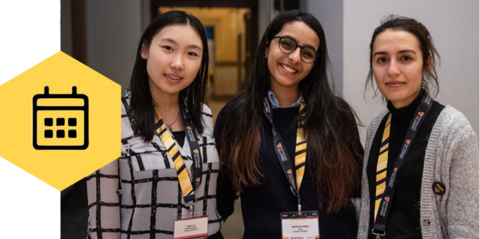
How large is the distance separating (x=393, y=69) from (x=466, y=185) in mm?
507

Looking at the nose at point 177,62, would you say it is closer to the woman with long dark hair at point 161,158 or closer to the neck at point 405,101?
the woman with long dark hair at point 161,158

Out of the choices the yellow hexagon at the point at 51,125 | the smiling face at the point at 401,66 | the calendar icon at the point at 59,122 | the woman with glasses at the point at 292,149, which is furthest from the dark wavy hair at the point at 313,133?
the calendar icon at the point at 59,122

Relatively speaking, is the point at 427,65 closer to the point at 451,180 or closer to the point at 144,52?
the point at 451,180

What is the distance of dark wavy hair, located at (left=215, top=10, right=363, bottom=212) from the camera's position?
1.81m

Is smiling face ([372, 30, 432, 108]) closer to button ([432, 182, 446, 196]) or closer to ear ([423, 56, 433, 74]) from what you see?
ear ([423, 56, 433, 74])

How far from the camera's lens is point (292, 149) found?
72.7 inches

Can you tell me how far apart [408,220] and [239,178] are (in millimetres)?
741

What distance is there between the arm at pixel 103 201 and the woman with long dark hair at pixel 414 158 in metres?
1.08

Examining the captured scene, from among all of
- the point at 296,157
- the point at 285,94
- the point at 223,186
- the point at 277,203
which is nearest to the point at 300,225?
the point at 277,203

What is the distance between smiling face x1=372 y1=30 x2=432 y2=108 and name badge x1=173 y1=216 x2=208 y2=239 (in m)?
0.97

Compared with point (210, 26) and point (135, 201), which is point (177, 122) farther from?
point (210, 26)

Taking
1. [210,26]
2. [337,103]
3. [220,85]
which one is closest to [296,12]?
[337,103]

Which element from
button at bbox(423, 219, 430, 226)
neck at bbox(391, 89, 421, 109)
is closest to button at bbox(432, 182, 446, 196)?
button at bbox(423, 219, 430, 226)

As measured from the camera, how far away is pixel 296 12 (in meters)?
1.89
